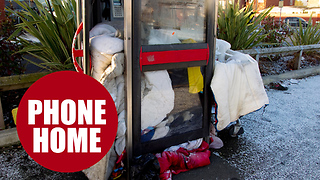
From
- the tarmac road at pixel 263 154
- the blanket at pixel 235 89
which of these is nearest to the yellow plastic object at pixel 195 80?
the blanket at pixel 235 89

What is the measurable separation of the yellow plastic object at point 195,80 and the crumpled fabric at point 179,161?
1.99ft

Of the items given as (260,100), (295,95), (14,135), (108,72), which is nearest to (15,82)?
(14,135)

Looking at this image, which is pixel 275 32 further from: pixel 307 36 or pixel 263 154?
pixel 263 154

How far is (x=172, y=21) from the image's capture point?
261 cm

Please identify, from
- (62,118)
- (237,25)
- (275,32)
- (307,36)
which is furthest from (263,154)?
(307,36)

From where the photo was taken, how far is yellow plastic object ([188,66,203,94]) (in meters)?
2.82

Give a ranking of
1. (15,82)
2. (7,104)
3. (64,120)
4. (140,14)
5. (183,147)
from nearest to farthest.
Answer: (64,120), (140,14), (183,147), (15,82), (7,104)

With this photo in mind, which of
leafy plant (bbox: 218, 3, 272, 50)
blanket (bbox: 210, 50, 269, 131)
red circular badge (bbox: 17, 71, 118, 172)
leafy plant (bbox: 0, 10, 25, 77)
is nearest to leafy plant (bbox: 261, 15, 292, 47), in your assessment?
leafy plant (bbox: 218, 3, 272, 50)

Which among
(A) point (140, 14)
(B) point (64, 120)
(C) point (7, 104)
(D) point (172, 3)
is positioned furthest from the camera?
(C) point (7, 104)

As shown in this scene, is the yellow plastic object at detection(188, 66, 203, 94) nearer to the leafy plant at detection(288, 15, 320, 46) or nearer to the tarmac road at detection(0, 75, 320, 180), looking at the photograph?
the tarmac road at detection(0, 75, 320, 180)

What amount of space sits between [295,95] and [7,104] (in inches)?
178

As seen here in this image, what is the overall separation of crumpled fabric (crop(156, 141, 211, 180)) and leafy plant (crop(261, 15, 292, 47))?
15.5 ft

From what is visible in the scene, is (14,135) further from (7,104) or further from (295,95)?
(295,95)

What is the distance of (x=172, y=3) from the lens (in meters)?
2.56
